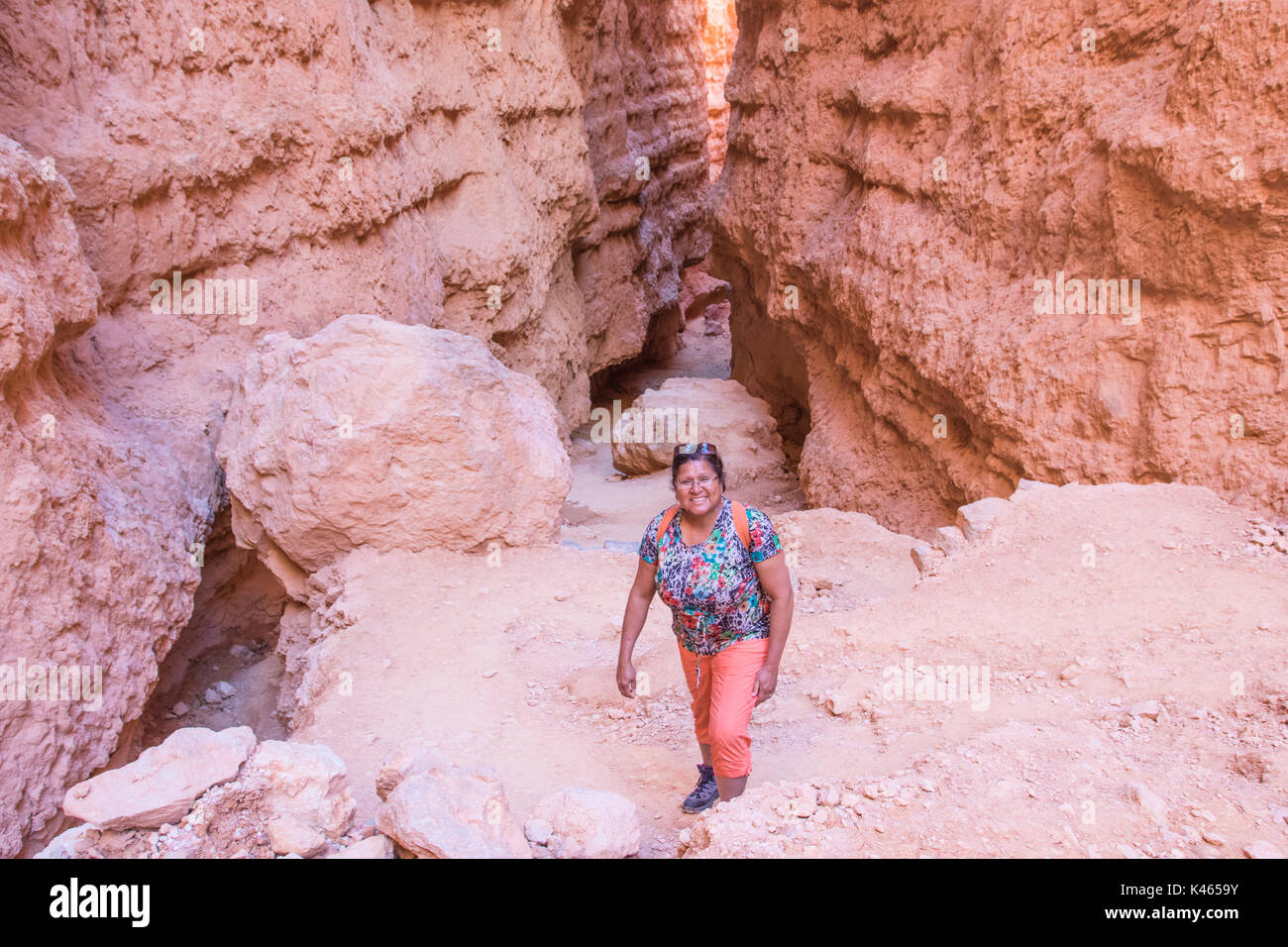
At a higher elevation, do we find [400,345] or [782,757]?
[400,345]

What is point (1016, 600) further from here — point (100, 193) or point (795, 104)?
point (795, 104)

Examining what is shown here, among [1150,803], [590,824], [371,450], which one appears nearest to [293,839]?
[590,824]

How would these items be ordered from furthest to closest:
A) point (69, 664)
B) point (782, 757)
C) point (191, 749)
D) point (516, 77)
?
point (516, 77) < point (69, 664) < point (782, 757) < point (191, 749)

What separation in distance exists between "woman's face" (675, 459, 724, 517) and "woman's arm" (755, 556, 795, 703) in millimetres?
279

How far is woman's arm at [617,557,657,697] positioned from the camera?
11.1 feet

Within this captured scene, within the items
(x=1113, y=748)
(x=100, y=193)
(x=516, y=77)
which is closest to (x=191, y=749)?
(x=1113, y=748)

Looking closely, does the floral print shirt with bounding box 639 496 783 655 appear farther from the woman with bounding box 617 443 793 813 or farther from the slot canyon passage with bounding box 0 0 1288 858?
the slot canyon passage with bounding box 0 0 1288 858

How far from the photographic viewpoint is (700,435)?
496 inches

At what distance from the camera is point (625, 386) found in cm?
2012

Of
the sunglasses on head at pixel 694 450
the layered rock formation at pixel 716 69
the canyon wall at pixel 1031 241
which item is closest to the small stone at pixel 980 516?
the canyon wall at pixel 1031 241

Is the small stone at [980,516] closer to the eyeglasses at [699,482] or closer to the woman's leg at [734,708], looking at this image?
the woman's leg at [734,708]

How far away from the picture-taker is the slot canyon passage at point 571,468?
9.70ft

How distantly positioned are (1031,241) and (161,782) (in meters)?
7.08

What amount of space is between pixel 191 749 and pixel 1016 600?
12.4ft
